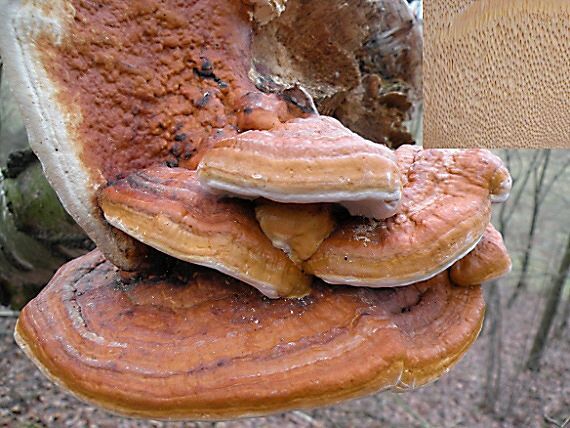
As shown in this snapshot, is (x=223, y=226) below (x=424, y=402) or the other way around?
the other way around

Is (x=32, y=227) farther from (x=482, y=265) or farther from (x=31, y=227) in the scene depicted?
(x=482, y=265)

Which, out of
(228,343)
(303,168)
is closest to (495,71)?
(303,168)

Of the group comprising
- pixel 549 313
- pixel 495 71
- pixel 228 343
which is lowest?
pixel 549 313

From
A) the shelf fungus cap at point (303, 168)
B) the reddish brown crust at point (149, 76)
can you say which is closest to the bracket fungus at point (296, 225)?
the shelf fungus cap at point (303, 168)

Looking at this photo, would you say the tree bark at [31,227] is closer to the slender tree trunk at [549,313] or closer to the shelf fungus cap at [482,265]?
the shelf fungus cap at [482,265]

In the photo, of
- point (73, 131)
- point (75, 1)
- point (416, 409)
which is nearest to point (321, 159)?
point (73, 131)

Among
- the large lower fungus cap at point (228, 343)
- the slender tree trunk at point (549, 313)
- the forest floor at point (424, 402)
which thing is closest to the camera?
the large lower fungus cap at point (228, 343)

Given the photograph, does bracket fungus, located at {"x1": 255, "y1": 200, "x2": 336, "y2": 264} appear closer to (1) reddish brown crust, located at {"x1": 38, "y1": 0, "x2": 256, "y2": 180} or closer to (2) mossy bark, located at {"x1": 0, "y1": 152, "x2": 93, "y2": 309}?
(1) reddish brown crust, located at {"x1": 38, "y1": 0, "x2": 256, "y2": 180}
